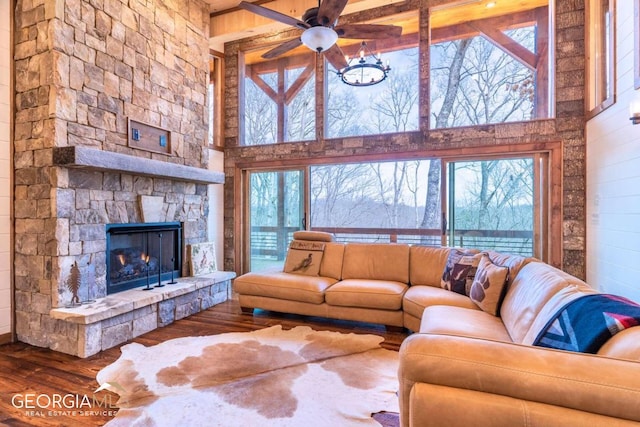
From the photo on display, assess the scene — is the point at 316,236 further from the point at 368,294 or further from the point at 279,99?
the point at 279,99

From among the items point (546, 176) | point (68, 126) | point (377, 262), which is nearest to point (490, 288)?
point (377, 262)

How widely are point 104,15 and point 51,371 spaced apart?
3337 millimetres

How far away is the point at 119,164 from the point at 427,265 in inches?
132

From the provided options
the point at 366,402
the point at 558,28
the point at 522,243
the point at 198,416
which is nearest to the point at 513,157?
the point at 522,243

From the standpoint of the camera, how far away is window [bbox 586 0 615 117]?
3322 millimetres

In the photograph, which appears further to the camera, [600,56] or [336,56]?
[600,56]

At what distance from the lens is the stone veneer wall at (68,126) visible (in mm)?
2943

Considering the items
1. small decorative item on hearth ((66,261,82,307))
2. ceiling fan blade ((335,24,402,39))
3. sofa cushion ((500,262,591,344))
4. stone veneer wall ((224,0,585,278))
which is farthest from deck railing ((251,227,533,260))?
small decorative item on hearth ((66,261,82,307))

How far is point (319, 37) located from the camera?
2.90 m

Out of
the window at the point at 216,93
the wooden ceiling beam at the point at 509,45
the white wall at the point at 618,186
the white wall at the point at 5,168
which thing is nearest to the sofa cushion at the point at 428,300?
the white wall at the point at 618,186

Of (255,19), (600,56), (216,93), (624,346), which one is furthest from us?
(216,93)

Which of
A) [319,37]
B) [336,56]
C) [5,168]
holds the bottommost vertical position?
[5,168]

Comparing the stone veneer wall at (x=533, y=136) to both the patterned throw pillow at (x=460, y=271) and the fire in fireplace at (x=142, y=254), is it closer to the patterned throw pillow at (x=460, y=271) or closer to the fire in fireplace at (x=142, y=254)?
the patterned throw pillow at (x=460, y=271)

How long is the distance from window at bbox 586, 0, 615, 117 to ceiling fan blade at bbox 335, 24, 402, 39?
85.2 inches
